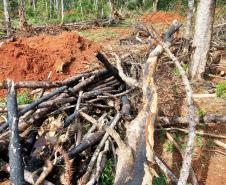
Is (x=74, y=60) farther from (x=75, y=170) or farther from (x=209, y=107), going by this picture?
(x=75, y=170)

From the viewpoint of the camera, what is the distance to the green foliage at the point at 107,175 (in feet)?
14.7

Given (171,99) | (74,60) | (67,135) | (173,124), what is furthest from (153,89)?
(74,60)

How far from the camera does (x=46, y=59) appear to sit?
10.3m

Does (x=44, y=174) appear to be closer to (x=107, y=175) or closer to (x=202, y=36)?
(x=107, y=175)

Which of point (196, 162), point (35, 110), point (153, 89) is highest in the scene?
point (153, 89)

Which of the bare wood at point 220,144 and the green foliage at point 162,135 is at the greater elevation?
the green foliage at point 162,135

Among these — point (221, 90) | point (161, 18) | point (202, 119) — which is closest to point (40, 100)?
point (202, 119)

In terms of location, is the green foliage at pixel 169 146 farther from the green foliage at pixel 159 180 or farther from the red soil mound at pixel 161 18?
the red soil mound at pixel 161 18

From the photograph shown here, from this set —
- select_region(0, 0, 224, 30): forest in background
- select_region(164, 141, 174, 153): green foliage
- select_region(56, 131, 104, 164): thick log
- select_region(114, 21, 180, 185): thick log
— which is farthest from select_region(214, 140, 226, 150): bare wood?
select_region(0, 0, 224, 30): forest in background

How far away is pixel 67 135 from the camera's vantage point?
457cm

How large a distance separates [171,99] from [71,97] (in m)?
2.20

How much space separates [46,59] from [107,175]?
6.35 meters

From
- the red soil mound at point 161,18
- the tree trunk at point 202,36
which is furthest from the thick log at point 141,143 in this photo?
the red soil mound at point 161,18

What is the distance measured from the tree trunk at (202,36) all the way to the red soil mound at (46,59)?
9.55 ft
